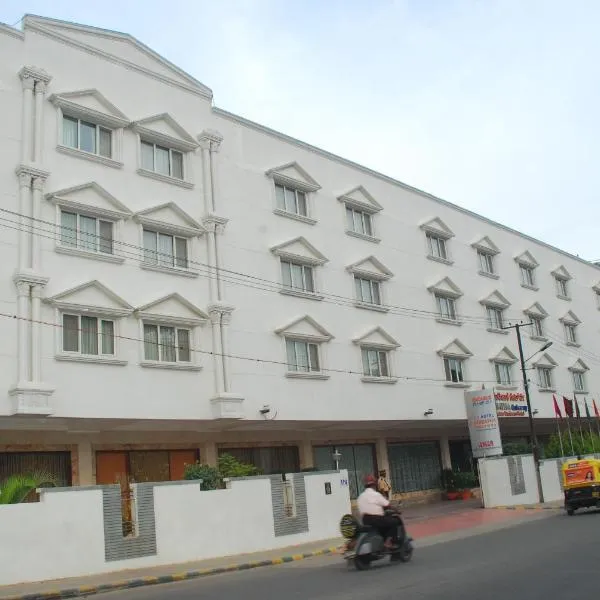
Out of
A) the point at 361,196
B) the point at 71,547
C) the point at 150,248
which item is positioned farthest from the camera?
the point at 361,196

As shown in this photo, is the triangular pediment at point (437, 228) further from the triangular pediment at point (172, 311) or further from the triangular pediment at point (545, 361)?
the triangular pediment at point (172, 311)

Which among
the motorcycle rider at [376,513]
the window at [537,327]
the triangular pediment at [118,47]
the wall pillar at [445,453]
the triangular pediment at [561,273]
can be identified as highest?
the triangular pediment at [118,47]

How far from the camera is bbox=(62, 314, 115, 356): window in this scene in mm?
19516

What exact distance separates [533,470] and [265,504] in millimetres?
16913

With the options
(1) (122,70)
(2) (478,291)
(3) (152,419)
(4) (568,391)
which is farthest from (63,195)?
(4) (568,391)

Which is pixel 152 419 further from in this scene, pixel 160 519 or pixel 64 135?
pixel 64 135

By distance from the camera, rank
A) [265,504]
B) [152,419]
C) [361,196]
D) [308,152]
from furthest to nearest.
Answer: [361,196] < [308,152] < [152,419] < [265,504]

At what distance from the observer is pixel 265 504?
19406mm

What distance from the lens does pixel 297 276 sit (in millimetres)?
26766

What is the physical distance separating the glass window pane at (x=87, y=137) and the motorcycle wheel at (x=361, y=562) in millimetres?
14092

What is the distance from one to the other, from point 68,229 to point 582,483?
16.8 meters

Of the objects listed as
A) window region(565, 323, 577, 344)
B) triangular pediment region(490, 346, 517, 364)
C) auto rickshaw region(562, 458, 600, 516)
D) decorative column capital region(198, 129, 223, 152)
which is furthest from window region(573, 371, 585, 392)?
decorative column capital region(198, 129, 223, 152)

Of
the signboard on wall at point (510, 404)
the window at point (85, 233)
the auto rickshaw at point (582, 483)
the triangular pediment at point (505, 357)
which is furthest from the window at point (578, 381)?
the window at point (85, 233)

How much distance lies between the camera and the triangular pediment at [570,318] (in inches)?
1703
